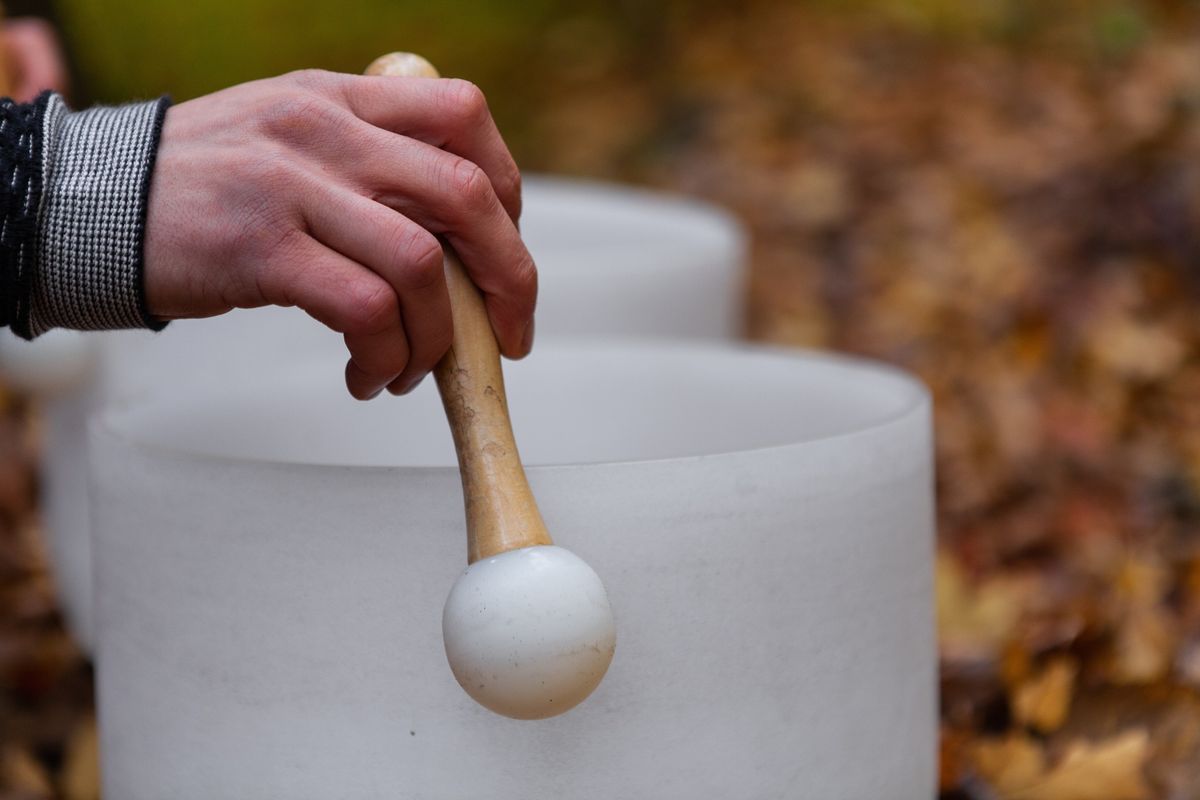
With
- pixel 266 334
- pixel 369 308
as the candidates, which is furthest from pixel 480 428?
pixel 266 334

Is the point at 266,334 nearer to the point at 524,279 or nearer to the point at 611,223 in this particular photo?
the point at 611,223

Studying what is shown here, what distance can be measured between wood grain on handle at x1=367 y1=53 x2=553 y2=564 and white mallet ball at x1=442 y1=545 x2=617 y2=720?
22mm

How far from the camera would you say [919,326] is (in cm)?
262

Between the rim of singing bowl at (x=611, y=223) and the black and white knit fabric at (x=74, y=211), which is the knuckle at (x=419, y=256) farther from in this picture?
the rim of singing bowl at (x=611, y=223)

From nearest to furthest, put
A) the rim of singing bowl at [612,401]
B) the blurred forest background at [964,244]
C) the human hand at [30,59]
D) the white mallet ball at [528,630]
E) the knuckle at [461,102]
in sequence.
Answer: the white mallet ball at [528,630]
the knuckle at [461,102]
the rim of singing bowl at [612,401]
the blurred forest background at [964,244]
the human hand at [30,59]

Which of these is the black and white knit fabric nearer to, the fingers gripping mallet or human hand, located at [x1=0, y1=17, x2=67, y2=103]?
the fingers gripping mallet

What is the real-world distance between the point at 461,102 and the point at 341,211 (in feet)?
0.34

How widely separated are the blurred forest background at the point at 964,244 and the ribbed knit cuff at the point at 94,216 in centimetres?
17

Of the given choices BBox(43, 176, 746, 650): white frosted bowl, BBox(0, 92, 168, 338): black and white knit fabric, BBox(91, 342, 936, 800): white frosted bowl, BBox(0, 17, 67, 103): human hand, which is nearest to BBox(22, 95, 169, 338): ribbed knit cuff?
BBox(0, 92, 168, 338): black and white knit fabric

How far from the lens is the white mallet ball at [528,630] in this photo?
0.71 m

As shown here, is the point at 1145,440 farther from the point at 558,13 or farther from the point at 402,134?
the point at 558,13

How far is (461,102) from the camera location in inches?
32.2

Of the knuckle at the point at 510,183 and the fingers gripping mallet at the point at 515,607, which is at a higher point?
the knuckle at the point at 510,183

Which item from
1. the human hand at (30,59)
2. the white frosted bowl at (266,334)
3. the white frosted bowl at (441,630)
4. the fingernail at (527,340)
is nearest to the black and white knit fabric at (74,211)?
the white frosted bowl at (441,630)
